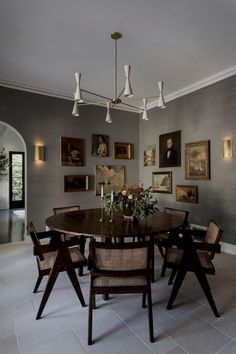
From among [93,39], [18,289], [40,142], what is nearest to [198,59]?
[93,39]

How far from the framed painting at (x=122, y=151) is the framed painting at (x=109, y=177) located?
11.0 inches

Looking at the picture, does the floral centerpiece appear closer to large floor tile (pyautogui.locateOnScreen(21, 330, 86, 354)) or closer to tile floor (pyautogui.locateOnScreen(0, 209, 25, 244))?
large floor tile (pyautogui.locateOnScreen(21, 330, 86, 354))

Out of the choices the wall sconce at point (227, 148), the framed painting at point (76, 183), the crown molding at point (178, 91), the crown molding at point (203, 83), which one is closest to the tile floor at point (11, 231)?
the framed painting at point (76, 183)

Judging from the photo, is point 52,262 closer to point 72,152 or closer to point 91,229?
point 91,229

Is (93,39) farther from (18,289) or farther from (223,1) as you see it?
Result: (18,289)

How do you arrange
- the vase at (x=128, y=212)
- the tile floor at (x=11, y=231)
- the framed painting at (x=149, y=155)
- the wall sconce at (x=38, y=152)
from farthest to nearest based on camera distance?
the framed painting at (x=149, y=155)
the tile floor at (x=11, y=231)
the wall sconce at (x=38, y=152)
the vase at (x=128, y=212)

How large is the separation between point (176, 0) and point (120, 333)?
3.21m

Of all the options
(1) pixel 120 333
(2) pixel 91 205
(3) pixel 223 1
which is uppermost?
(3) pixel 223 1

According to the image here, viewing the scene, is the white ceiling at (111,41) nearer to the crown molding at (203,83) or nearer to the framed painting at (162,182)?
the crown molding at (203,83)

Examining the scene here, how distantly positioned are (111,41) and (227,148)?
2.51 meters

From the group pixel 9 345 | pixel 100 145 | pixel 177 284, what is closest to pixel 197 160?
pixel 100 145

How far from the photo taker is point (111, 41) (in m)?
2.93

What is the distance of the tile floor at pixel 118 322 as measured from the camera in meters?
1.75

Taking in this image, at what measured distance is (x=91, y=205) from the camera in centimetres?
520
